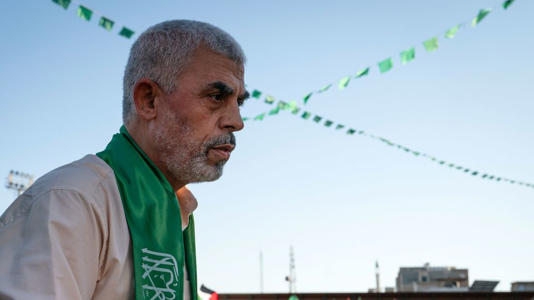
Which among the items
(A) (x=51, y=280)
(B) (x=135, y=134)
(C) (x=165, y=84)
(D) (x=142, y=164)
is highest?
(C) (x=165, y=84)

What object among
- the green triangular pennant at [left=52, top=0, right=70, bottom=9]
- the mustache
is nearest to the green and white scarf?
the mustache

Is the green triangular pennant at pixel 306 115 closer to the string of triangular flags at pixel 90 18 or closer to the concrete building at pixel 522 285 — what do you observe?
the string of triangular flags at pixel 90 18

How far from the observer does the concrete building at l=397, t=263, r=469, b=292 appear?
57.1 m

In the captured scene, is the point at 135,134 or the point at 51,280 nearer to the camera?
the point at 51,280

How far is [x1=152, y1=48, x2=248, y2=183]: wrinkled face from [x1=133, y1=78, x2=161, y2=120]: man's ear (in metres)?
0.03

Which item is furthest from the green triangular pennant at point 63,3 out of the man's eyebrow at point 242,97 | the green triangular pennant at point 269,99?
the man's eyebrow at point 242,97

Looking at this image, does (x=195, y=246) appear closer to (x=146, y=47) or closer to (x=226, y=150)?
(x=226, y=150)

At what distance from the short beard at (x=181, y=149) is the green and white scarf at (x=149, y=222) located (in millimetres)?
51

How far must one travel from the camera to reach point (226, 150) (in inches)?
57.2

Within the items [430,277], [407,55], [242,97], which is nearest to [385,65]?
[407,55]

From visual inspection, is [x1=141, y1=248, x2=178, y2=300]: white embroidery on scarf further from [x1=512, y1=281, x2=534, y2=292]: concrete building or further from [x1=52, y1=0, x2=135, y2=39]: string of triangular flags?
[x1=512, y1=281, x2=534, y2=292]: concrete building

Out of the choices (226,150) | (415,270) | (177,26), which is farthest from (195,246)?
(415,270)

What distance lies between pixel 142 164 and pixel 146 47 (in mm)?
328

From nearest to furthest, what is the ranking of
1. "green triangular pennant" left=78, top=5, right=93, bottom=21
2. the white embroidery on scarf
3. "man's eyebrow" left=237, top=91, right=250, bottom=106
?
the white embroidery on scarf → "man's eyebrow" left=237, top=91, right=250, bottom=106 → "green triangular pennant" left=78, top=5, right=93, bottom=21
